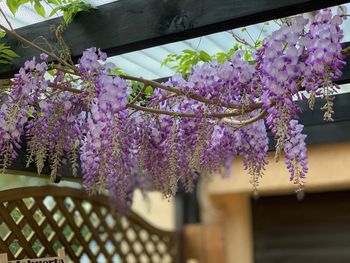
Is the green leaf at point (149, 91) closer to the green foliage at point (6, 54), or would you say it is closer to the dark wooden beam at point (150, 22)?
the dark wooden beam at point (150, 22)

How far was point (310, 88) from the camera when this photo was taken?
4.87 ft

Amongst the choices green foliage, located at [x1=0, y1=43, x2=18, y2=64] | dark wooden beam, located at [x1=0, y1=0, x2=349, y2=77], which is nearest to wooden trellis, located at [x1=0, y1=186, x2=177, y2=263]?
green foliage, located at [x1=0, y1=43, x2=18, y2=64]

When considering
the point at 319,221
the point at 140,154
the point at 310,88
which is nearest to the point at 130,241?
the point at 319,221

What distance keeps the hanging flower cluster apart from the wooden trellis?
1.03 m

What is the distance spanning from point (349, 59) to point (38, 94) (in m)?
1.29

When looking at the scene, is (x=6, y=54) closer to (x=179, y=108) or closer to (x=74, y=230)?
(x=179, y=108)

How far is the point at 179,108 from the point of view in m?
1.98

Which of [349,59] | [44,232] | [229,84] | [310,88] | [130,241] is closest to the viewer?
[310,88]

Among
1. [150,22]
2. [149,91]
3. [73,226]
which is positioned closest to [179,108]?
[149,91]

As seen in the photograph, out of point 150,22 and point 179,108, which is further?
point 179,108

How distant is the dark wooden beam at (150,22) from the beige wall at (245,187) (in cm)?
211

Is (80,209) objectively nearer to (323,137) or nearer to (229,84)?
(323,137)

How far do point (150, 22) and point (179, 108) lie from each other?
0.40m

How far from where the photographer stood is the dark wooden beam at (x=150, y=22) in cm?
146
